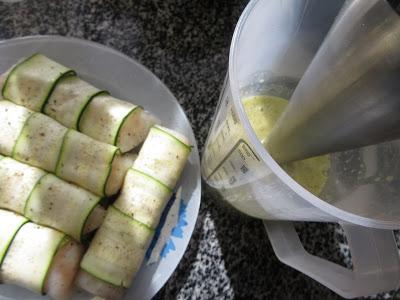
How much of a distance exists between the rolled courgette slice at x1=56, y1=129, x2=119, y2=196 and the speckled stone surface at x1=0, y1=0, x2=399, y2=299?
16 cm

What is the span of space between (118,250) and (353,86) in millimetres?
393

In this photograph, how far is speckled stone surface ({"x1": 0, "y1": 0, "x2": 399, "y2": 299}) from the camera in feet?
2.26

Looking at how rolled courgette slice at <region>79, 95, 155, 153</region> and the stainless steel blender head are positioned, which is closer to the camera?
the stainless steel blender head

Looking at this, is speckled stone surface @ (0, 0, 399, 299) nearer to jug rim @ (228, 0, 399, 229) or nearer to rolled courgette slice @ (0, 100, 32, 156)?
rolled courgette slice @ (0, 100, 32, 156)

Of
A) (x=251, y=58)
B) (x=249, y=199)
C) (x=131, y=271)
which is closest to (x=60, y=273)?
(x=131, y=271)

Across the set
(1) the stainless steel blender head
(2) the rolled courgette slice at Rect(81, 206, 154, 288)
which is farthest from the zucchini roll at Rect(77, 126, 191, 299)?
(1) the stainless steel blender head

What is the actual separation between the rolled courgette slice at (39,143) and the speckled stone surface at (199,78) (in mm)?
182

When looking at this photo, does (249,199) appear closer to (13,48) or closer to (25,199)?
(25,199)

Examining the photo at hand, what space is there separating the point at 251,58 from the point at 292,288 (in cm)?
36

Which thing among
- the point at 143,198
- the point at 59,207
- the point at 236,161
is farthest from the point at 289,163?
the point at 59,207

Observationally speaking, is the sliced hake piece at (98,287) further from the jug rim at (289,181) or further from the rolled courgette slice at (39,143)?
the jug rim at (289,181)

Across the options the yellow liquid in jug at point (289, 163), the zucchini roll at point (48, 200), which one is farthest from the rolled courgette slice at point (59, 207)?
the yellow liquid in jug at point (289, 163)

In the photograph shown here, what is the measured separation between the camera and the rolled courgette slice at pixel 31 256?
0.59 meters

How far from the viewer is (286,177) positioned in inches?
16.8
